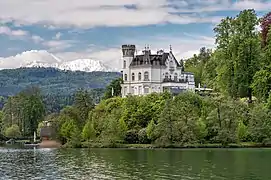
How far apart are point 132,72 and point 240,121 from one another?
30970 mm

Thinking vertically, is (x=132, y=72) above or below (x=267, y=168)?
above

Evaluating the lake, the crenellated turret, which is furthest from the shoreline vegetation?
the lake

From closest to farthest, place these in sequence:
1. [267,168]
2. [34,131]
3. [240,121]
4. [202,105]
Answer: [267,168]
[240,121]
[202,105]
[34,131]

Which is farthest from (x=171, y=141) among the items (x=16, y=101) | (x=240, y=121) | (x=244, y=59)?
(x=16, y=101)

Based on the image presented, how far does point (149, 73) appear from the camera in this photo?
92.6 metres

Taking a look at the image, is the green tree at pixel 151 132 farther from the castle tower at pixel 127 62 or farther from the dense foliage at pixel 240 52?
the castle tower at pixel 127 62

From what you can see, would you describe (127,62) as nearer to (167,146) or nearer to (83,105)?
(83,105)

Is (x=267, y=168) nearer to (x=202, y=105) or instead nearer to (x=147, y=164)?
(x=147, y=164)

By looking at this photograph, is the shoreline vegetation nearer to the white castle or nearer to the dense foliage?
the dense foliage


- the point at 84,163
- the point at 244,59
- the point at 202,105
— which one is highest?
the point at 244,59

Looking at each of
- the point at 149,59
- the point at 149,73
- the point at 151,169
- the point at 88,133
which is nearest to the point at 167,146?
the point at 88,133

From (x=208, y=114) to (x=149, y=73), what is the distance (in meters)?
24.9

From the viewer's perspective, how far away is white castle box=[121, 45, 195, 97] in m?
92.9

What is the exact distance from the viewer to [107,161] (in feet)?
157
